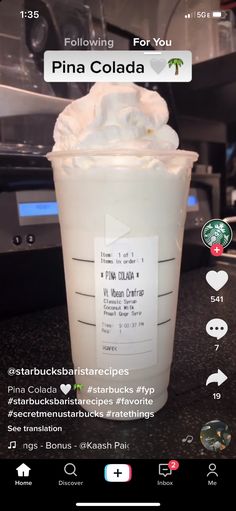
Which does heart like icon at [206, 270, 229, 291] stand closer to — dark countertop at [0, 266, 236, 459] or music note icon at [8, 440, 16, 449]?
dark countertop at [0, 266, 236, 459]

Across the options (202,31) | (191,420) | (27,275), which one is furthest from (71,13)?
(191,420)

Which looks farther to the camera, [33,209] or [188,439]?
[33,209]

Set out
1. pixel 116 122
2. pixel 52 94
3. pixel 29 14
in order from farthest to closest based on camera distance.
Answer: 1. pixel 52 94
2. pixel 29 14
3. pixel 116 122

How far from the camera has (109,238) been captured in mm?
332

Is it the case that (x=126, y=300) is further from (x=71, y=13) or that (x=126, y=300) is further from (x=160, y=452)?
(x=71, y=13)

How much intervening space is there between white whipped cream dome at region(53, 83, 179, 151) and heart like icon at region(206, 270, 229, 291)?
0.13 metres

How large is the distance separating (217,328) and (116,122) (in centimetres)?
21

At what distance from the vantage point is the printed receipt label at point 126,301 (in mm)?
335

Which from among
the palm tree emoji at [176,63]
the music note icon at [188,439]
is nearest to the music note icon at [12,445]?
the music note icon at [188,439]

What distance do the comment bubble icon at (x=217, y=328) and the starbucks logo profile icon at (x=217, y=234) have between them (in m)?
0.07
